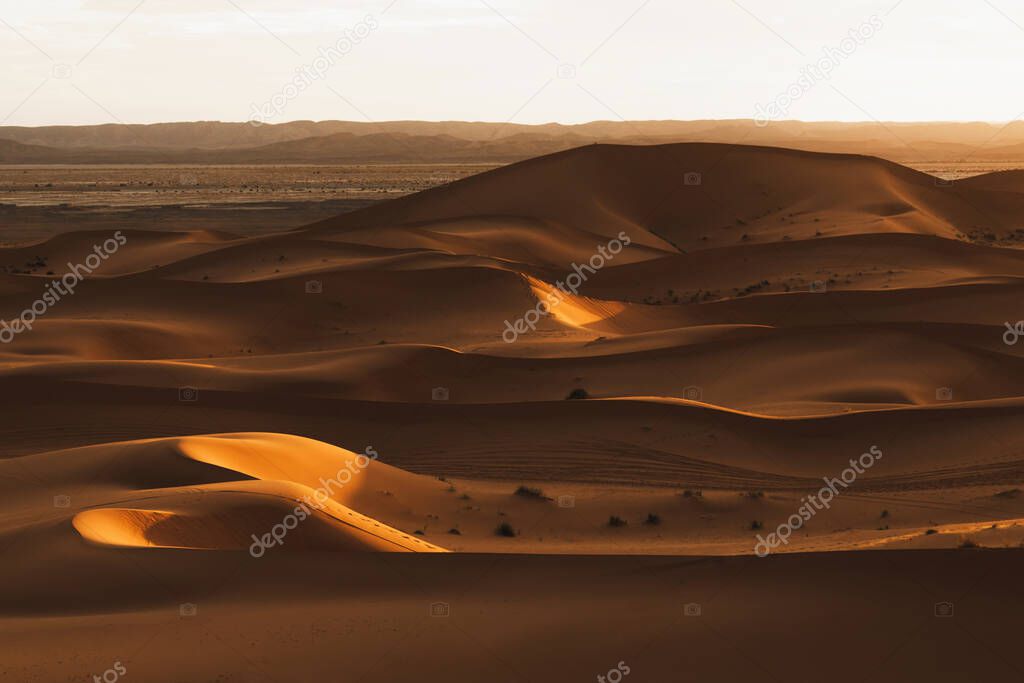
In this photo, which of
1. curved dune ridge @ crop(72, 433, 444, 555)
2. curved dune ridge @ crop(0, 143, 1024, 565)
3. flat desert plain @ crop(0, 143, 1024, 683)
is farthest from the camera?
curved dune ridge @ crop(0, 143, 1024, 565)

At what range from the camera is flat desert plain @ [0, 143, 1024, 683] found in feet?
27.5

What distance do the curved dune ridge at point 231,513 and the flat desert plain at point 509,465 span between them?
1.7 inches

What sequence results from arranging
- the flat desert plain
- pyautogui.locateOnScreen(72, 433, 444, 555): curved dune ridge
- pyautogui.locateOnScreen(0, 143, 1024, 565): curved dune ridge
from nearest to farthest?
1. the flat desert plain
2. pyautogui.locateOnScreen(72, 433, 444, 555): curved dune ridge
3. pyautogui.locateOnScreen(0, 143, 1024, 565): curved dune ridge

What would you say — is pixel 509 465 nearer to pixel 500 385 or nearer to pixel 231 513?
pixel 500 385

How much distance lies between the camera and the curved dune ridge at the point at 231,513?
10648mm

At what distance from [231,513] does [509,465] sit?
20.3ft

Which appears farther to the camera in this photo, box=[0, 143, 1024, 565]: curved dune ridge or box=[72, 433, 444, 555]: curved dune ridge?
box=[0, 143, 1024, 565]: curved dune ridge

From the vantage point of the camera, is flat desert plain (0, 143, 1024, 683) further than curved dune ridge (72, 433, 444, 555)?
No

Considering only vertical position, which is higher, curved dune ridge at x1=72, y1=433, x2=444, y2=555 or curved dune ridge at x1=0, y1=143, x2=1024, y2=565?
curved dune ridge at x1=0, y1=143, x2=1024, y2=565

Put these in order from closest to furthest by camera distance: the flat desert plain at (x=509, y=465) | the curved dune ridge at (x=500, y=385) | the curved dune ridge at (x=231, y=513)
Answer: the flat desert plain at (x=509, y=465) → the curved dune ridge at (x=231, y=513) → the curved dune ridge at (x=500, y=385)

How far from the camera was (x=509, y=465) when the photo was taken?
16.9m

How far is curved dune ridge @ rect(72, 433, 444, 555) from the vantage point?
1065cm

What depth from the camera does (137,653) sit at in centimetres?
806

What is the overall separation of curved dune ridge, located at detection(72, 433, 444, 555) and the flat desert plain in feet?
0.14
